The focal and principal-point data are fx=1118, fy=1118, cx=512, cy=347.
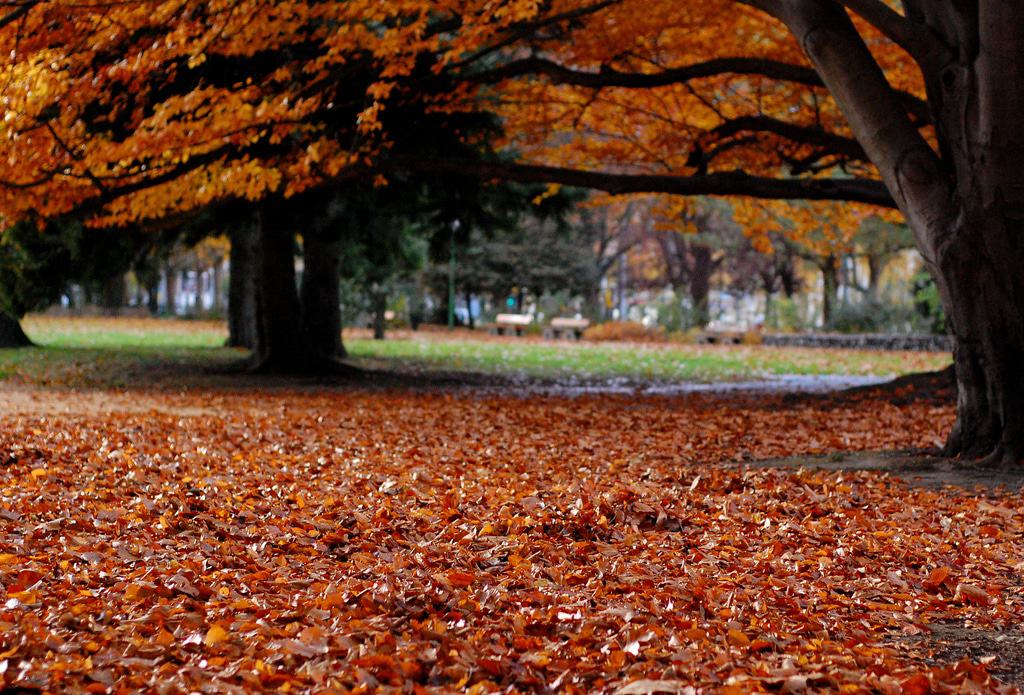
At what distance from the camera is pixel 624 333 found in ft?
108

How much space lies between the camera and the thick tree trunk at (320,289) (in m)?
19.5

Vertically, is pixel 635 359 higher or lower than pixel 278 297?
lower

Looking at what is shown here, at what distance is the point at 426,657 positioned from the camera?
12.1 feet

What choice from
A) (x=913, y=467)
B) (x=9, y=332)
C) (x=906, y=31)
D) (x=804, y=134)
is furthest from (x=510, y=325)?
(x=913, y=467)

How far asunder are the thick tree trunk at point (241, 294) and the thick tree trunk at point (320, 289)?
3.64 metres

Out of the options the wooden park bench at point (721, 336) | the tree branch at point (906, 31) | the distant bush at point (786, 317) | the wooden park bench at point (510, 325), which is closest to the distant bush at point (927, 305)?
the distant bush at point (786, 317)

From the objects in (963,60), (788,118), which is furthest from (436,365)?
(963,60)

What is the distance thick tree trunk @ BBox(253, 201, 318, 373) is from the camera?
17.2 meters

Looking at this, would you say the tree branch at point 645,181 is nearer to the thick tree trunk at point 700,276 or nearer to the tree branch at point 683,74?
the tree branch at point 683,74

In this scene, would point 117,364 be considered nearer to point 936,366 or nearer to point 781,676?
point 936,366

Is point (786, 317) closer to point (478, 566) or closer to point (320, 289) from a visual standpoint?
point (320, 289)

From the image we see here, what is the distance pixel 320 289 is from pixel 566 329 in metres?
14.4

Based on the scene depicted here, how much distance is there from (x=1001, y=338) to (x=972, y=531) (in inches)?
87.5

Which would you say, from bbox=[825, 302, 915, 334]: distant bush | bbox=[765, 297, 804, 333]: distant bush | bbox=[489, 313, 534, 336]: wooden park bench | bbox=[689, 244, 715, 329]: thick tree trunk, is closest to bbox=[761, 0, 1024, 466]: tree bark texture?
bbox=[825, 302, 915, 334]: distant bush
